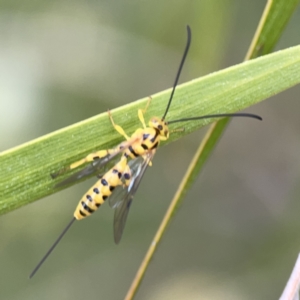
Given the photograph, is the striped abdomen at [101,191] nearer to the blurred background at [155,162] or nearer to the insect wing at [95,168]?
the insect wing at [95,168]

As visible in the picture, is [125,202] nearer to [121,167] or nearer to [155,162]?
[121,167]

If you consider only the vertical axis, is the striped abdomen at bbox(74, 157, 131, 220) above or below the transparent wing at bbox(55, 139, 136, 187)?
below

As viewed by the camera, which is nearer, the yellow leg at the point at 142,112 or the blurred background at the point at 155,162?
the yellow leg at the point at 142,112

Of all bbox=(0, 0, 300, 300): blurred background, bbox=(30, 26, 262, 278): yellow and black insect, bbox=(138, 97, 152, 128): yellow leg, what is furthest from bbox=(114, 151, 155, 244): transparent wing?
bbox=(0, 0, 300, 300): blurred background

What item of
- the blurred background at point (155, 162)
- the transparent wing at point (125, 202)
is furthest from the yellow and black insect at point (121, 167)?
the blurred background at point (155, 162)

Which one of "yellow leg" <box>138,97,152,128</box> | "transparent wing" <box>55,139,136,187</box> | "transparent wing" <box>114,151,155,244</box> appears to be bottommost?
"transparent wing" <box>114,151,155,244</box>

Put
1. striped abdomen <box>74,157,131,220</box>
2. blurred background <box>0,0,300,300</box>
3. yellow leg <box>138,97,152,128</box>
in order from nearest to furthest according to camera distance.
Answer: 1. yellow leg <box>138,97,152,128</box>
2. striped abdomen <box>74,157,131,220</box>
3. blurred background <box>0,0,300,300</box>

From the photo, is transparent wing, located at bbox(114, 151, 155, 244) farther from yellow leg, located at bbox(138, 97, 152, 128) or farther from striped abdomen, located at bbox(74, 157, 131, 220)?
yellow leg, located at bbox(138, 97, 152, 128)

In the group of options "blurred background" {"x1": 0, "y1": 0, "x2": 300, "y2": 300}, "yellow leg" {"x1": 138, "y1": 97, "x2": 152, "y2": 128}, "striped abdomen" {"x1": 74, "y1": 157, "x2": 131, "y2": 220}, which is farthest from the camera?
"blurred background" {"x1": 0, "y1": 0, "x2": 300, "y2": 300}
